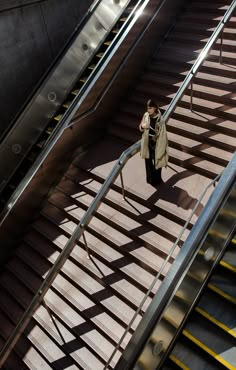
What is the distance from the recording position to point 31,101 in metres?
7.51

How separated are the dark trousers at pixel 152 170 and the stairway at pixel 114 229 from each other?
132 mm

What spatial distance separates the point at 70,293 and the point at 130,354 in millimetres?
2307

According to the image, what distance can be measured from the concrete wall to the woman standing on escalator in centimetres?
351

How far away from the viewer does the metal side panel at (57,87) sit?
7.55m

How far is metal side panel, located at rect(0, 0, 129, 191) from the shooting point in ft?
24.8

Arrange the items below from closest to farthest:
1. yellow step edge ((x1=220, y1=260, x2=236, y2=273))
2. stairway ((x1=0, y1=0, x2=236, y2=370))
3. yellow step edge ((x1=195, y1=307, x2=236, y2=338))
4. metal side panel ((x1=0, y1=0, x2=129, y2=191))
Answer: yellow step edge ((x1=195, y1=307, x2=236, y2=338)) < yellow step edge ((x1=220, y1=260, x2=236, y2=273)) < stairway ((x1=0, y1=0, x2=236, y2=370)) < metal side panel ((x1=0, y1=0, x2=129, y2=191))

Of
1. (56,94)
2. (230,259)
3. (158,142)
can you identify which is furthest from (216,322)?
(56,94)

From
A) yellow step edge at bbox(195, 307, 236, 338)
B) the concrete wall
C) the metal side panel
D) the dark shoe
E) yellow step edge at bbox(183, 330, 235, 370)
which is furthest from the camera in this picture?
the concrete wall

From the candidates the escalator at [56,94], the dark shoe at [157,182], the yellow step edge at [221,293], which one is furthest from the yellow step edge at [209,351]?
the escalator at [56,94]

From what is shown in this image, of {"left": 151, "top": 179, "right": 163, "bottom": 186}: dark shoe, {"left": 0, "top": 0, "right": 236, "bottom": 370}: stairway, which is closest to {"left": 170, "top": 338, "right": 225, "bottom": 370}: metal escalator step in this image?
{"left": 0, "top": 0, "right": 236, "bottom": 370}: stairway

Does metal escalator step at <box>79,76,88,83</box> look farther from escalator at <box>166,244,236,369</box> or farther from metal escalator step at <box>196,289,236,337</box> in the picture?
metal escalator step at <box>196,289,236,337</box>

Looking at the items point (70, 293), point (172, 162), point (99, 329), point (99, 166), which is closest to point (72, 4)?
point (99, 166)

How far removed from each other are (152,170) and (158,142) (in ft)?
1.85

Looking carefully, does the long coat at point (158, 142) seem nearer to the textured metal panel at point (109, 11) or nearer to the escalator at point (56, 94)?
the escalator at point (56, 94)
